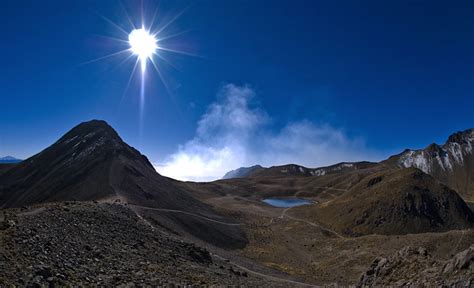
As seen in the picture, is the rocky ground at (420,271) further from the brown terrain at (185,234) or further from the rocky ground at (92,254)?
the rocky ground at (92,254)

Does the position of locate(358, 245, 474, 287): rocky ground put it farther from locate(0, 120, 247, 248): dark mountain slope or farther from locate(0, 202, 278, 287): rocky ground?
locate(0, 120, 247, 248): dark mountain slope

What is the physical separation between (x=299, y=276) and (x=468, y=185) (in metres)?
206

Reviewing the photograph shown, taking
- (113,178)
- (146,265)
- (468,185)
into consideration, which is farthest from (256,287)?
(468,185)

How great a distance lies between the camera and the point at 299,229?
256ft

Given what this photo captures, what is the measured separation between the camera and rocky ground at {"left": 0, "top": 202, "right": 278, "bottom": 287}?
53.6ft

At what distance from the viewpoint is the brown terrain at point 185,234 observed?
18.9 m

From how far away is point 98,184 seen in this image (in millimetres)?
59312

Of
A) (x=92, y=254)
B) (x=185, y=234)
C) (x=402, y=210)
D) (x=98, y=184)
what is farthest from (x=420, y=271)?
(x=402, y=210)

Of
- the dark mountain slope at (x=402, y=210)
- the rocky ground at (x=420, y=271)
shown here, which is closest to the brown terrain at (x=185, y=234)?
the rocky ground at (x=420, y=271)

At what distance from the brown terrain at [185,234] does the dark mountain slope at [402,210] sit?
31cm

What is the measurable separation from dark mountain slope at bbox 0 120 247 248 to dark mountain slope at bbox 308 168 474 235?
37.6m

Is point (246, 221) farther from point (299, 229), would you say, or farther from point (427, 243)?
point (427, 243)

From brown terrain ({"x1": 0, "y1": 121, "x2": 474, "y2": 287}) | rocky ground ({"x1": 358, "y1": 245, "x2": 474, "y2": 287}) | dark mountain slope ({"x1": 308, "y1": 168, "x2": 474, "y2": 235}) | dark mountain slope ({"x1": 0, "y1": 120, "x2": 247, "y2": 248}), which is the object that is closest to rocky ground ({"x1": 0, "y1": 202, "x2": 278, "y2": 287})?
brown terrain ({"x1": 0, "y1": 121, "x2": 474, "y2": 287})

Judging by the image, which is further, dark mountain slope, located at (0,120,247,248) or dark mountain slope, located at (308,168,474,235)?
dark mountain slope, located at (308,168,474,235)
